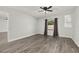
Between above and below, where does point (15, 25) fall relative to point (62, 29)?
above

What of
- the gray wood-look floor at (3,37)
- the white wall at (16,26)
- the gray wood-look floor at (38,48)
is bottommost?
the gray wood-look floor at (38,48)

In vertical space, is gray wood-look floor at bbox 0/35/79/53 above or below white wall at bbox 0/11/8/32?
below

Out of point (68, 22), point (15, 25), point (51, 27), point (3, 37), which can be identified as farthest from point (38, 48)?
point (51, 27)

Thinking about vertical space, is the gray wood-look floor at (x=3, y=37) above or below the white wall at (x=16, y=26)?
below

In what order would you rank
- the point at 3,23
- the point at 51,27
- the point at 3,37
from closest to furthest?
the point at 3,23 → the point at 3,37 → the point at 51,27

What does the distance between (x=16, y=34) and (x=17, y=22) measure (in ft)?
2.72

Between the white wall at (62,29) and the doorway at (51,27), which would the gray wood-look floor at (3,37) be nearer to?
the doorway at (51,27)

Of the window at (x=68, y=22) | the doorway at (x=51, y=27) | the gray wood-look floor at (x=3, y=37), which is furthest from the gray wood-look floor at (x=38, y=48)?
the doorway at (x=51, y=27)

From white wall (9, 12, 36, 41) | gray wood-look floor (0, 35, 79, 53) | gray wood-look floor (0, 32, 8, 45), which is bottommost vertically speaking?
gray wood-look floor (0, 35, 79, 53)

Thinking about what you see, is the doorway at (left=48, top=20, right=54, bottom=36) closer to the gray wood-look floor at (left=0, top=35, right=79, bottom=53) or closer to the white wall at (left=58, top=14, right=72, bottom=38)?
the white wall at (left=58, top=14, right=72, bottom=38)

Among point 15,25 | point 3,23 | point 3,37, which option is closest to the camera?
point 3,23

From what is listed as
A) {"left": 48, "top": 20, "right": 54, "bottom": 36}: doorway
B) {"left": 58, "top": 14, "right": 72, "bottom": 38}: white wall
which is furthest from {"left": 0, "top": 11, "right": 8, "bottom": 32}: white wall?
{"left": 58, "top": 14, "right": 72, "bottom": 38}: white wall

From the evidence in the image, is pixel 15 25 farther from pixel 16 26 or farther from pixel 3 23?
pixel 3 23
